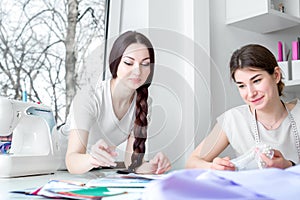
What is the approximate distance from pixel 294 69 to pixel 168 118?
1.03 m

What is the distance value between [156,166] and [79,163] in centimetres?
22

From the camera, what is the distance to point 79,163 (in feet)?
3.30

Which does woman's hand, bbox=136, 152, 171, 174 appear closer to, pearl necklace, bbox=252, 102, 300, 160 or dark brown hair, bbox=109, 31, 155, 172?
dark brown hair, bbox=109, 31, 155, 172

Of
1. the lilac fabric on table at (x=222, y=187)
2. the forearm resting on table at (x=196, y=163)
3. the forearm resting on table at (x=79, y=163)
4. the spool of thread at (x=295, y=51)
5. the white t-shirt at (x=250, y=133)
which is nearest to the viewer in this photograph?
the lilac fabric on table at (x=222, y=187)

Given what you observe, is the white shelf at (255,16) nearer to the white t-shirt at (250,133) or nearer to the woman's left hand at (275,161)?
the white t-shirt at (250,133)

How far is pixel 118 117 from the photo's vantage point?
43.2 inches

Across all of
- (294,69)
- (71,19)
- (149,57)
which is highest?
(71,19)

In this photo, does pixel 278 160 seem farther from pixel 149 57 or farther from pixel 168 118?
pixel 149 57

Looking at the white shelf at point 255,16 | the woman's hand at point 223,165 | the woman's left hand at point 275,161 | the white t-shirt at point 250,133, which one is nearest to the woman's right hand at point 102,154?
the woman's hand at point 223,165

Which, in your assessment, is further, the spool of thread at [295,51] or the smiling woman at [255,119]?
the spool of thread at [295,51]

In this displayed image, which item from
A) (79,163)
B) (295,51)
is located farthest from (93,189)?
(295,51)

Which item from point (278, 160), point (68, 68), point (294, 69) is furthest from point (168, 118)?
point (294, 69)

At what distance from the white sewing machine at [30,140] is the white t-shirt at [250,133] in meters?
0.57

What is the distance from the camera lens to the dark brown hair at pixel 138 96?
917 millimetres
